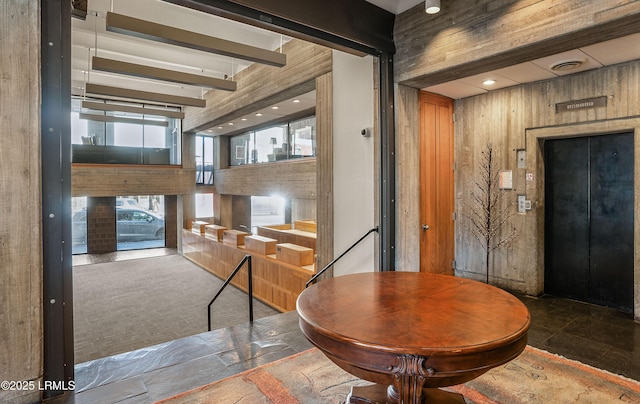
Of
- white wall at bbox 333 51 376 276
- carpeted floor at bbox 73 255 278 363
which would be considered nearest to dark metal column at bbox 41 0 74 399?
white wall at bbox 333 51 376 276

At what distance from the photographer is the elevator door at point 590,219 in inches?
159

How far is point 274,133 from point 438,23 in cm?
581

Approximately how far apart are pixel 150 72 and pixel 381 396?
17.8 feet

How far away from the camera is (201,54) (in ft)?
23.2

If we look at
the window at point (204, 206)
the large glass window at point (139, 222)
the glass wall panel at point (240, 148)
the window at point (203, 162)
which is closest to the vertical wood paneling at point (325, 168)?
the glass wall panel at point (240, 148)

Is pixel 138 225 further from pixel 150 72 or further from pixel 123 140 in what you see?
pixel 150 72

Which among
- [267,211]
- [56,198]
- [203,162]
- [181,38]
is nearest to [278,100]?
[181,38]

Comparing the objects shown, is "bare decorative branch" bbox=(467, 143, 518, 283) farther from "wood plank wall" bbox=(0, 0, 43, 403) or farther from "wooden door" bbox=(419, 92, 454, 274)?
"wood plank wall" bbox=(0, 0, 43, 403)

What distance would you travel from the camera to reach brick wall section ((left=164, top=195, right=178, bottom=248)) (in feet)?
42.7

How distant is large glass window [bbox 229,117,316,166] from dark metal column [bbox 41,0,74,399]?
507cm

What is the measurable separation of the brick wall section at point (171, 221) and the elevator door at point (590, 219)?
39.0 feet

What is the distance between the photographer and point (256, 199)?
→ 509 inches

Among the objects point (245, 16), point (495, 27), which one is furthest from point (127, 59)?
point (495, 27)

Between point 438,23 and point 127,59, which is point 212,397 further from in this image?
point 127,59
